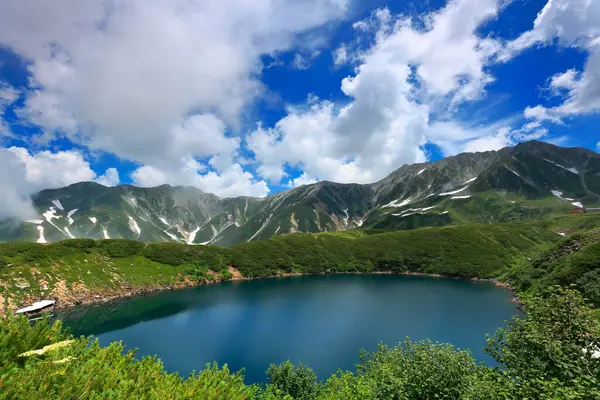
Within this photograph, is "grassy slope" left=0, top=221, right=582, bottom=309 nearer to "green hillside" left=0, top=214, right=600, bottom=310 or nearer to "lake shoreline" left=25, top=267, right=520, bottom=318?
"green hillside" left=0, top=214, right=600, bottom=310

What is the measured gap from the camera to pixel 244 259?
450 feet

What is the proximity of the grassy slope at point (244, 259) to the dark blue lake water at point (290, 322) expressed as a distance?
1267cm

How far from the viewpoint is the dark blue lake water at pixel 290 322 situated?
157 ft

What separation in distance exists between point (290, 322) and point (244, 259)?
246ft

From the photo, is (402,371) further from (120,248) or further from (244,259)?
(244,259)

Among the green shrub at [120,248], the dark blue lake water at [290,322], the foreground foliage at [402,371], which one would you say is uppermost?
the green shrub at [120,248]

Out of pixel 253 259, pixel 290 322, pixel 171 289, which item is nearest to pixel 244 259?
pixel 253 259

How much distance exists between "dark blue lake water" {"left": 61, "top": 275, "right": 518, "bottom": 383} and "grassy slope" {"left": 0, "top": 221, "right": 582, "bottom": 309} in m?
12.7

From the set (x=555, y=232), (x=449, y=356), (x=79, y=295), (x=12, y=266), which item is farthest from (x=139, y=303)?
(x=555, y=232)

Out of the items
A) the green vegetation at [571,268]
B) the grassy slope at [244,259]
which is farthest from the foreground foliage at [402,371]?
the grassy slope at [244,259]

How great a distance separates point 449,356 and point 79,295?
98354 millimetres

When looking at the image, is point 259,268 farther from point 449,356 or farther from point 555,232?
point 555,232

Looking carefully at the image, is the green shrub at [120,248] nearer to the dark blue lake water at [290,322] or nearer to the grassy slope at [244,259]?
the grassy slope at [244,259]

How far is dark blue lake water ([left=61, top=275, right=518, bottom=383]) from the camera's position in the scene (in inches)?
1880
